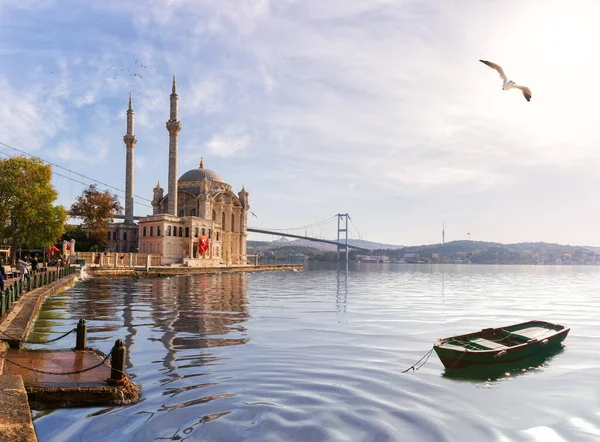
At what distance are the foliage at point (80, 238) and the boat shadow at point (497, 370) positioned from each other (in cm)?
6057

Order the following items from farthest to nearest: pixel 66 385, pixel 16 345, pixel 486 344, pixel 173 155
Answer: pixel 173 155 < pixel 486 344 < pixel 16 345 < pixel 66 385

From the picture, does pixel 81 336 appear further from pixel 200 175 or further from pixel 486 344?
pixel 200 175

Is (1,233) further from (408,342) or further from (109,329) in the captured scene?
(408,342)

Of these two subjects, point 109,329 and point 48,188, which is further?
point 48,188

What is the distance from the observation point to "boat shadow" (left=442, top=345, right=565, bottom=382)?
12.5 m

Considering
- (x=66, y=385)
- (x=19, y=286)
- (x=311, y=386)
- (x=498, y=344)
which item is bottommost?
(x=311, y=386)

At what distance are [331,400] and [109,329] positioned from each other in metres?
10.4

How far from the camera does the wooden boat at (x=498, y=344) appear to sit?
41.9 ft

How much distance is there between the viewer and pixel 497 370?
13.4 metres

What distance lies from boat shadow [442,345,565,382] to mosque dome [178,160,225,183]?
71564 millimetres

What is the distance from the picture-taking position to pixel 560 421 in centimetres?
966

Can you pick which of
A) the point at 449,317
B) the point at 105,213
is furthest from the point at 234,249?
the point at 449,317

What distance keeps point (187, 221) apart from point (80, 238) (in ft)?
44.8

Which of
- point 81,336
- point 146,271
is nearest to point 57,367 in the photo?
point 81,336
